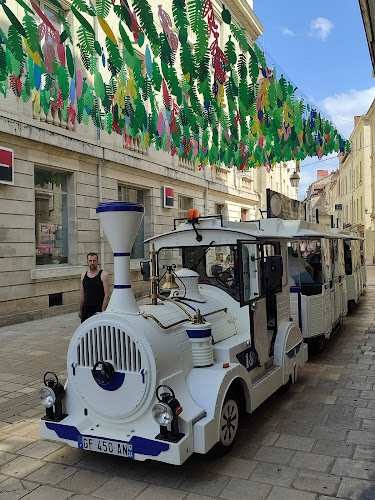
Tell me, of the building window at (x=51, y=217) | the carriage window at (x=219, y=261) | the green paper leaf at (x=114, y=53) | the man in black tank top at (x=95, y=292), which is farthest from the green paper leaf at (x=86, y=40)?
the building window at (x=51, y=217)

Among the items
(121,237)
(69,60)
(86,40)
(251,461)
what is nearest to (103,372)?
(121,237)

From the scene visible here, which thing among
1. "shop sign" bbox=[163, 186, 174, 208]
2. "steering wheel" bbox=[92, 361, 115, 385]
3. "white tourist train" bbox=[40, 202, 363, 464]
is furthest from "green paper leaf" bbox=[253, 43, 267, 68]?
"shop sign" bbox=[163, 186, 174, 208]

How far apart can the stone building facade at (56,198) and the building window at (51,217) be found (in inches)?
1.0

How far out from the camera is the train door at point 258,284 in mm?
4426

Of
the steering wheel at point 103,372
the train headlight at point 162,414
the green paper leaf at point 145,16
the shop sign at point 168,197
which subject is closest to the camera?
the train headlight at point 162,414

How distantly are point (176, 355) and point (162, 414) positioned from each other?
537mm

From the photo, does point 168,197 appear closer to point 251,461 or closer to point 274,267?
point 274,267

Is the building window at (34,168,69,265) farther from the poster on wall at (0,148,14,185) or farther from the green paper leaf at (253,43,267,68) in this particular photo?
the green paper leaf at (253,43,267,68)

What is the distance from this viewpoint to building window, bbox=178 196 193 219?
59.1 ft

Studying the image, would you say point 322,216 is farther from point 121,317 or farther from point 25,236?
point 121,317

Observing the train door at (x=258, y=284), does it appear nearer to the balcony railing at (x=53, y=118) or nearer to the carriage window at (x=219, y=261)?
the carriage window at (x=219, y=261)

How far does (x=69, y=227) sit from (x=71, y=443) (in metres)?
9.09

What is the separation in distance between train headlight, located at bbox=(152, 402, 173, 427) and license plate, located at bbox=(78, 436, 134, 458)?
1.13 feet

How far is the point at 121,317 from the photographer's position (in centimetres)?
352
